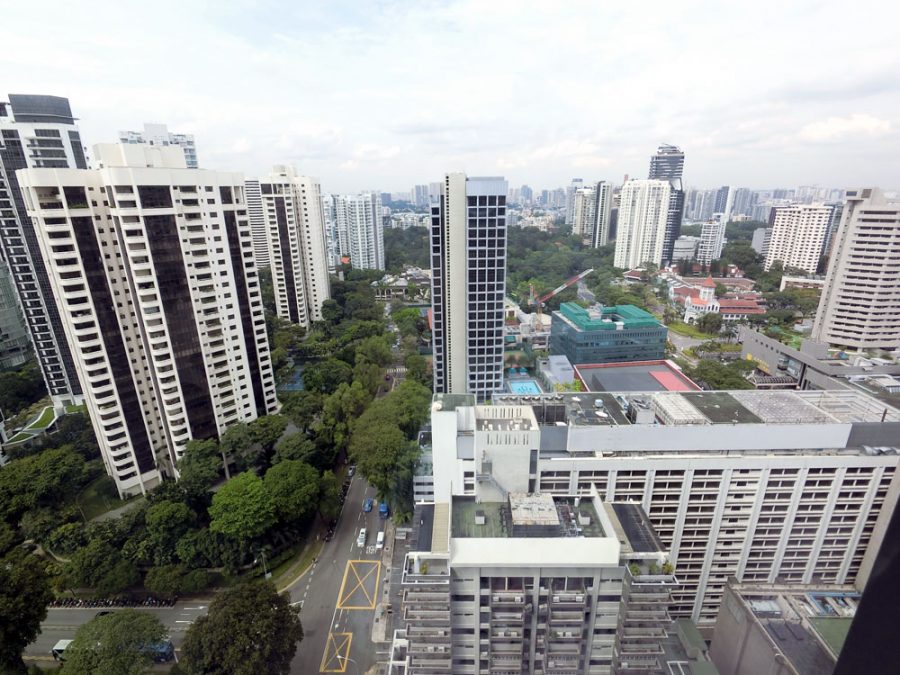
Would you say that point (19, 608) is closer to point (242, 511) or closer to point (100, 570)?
point (100, 570)

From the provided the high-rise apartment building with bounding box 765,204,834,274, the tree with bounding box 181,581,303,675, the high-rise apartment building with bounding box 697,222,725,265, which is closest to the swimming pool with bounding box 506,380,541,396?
the tree with bounding box 181,581,303,675

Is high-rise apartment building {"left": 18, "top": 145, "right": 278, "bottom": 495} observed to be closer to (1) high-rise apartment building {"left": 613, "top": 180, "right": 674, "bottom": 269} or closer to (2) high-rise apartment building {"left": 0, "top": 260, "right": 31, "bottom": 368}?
(2) high-rise apartment building {"left": 0, "top": 260, "right": 31, "bottom": 368}

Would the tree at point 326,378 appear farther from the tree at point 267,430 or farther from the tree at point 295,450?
the tree at point 295,450

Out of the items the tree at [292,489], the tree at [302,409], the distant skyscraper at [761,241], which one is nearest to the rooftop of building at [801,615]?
the tree at [292,489]

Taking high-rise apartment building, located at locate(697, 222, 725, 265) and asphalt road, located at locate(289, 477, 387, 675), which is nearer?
asphalt road, located at locate(289, 477, 387, 675)

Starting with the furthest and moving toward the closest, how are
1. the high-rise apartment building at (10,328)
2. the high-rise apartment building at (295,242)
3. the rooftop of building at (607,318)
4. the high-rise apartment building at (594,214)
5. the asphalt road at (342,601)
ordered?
the high-rise apartment building at (594,214), the high-rise apartment building at (295,242), the rooftop of building at (607,318), the high-rise apartment building at (10,328), the asphalt road at (342,601)

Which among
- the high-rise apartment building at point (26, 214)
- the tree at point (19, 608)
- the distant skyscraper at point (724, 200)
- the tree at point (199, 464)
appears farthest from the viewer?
the distant skyscraper at point (724, 200)
